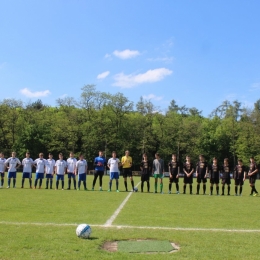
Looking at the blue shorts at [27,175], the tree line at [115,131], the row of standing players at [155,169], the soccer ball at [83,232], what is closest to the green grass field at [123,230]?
the soccer ball at [83,232]

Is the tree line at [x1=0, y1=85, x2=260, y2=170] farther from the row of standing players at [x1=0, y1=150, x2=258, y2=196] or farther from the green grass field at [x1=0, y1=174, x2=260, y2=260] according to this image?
the green grass field at [x1=0, y1=174, x2=260, y2=260]

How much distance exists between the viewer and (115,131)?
227 ft

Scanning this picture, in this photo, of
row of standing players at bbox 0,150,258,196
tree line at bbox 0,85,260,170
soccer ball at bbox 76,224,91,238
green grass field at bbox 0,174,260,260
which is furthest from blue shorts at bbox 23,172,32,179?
tree line at bbox 0,85,260,170

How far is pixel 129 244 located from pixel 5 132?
67.7 metres

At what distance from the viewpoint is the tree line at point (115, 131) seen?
6806 cm

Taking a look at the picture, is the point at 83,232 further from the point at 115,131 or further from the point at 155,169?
the point at 115,131

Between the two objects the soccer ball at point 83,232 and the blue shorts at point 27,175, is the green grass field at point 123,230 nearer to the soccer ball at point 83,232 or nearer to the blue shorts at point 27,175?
the soccer ball at point 83,232

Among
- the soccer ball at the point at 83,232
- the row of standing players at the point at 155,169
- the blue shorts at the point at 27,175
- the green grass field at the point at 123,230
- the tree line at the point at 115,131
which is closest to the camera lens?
the green grass field at the point at 123,230

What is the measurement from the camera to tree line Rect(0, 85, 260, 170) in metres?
68.1

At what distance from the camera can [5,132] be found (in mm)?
69500

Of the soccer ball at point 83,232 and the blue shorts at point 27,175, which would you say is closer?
the soccer ball at point 83,232

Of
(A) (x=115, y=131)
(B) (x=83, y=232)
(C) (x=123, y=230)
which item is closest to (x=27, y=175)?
(C) (x=123, y=230)

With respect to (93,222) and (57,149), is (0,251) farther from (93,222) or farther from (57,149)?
(57,149)

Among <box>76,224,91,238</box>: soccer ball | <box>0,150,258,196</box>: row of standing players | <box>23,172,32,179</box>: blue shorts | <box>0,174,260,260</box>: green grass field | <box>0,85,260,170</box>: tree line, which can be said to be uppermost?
<box>0,85,260,170</box>: tree line
